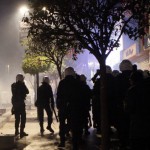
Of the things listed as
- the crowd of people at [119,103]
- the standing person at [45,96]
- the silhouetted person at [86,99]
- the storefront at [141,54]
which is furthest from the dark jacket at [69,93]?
the storefront at [141,54]

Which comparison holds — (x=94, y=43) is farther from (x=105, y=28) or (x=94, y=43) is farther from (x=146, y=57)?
(x=146, y=57)

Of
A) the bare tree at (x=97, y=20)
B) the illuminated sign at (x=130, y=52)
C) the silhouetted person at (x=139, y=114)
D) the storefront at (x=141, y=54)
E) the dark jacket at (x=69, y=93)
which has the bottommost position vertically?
the silhouetted person at (x=139, y=114)

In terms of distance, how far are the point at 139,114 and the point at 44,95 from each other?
749cm

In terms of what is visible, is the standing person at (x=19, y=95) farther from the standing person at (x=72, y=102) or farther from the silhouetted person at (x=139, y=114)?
the silhouetted person at (x=139, y=114)

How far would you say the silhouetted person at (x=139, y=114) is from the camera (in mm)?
6348

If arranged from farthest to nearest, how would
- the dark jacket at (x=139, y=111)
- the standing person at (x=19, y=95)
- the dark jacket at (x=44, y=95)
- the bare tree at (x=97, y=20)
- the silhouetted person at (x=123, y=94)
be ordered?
the dark jacket at (x=44, y=95) < the standing person at (x=19, y=95) < the silhouetted person at (x=123, y=94) < the bare tree at (x=97, y=20) < the dark jacket at (x=139, y=111)

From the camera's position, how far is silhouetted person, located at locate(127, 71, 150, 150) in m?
6.35

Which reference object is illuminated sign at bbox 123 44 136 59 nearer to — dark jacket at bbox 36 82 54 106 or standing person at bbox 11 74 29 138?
dark jacket at bbox 36 82 54 106

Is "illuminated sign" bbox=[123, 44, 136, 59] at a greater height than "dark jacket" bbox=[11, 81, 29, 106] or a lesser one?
greater

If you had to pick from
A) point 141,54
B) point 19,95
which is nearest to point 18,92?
point 19,95

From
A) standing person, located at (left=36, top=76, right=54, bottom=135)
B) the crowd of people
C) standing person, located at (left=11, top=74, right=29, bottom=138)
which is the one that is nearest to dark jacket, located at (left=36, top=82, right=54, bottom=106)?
standing person, located at (left=36, top=76, right=54, bottom=135)

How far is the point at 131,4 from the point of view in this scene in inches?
295

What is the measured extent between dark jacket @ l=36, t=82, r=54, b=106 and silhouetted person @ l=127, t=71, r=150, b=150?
277 inches

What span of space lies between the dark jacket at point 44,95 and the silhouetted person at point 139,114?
704cm
